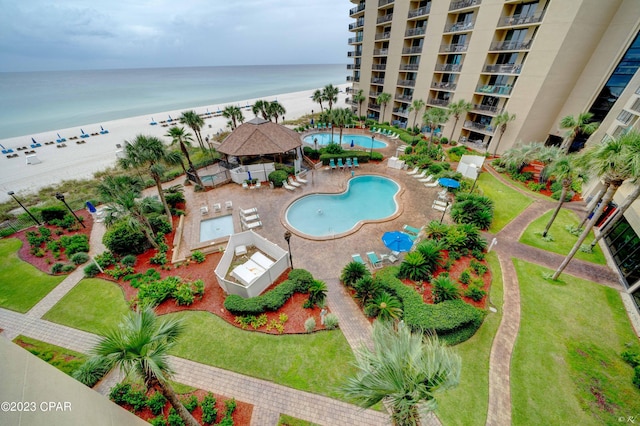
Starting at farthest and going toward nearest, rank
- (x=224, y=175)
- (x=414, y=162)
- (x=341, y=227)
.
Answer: (x=414, y=162) < (x=224, y=175) < (x=341, y=227)

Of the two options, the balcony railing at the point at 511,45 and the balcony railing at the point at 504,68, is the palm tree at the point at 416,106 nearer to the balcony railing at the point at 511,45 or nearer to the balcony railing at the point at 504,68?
the balcony railing at the point at 504,68

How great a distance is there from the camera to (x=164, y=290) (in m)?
12.5

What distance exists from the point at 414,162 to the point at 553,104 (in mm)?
15958

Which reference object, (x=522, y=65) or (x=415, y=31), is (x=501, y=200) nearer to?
(x=522, y=65)

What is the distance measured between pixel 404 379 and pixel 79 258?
811 inches

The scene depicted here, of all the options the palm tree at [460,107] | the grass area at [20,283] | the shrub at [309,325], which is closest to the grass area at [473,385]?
the shrub at [309,325]

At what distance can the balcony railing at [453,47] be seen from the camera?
29.7 meters

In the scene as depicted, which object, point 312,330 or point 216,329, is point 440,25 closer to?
point 312,330

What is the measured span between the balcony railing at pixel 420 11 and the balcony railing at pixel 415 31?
153 cm

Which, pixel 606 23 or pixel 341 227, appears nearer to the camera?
pixel 341 227

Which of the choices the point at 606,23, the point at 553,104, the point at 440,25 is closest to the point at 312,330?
the point at 553,104

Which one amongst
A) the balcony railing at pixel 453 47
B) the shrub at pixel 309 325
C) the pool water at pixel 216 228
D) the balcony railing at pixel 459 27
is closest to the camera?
the shrub at pixel 309 325

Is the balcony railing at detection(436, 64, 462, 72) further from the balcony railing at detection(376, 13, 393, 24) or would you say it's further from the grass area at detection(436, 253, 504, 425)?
the grass area at detection(436, 253, 504, 425)

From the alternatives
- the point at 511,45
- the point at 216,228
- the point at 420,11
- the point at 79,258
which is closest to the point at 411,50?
the point at 420,11
